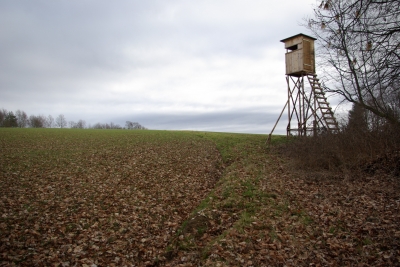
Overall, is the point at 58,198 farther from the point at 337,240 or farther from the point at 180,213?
the point at 337,240

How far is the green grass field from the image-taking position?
21.9 ft

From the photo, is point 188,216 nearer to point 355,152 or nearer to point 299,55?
point 355,152

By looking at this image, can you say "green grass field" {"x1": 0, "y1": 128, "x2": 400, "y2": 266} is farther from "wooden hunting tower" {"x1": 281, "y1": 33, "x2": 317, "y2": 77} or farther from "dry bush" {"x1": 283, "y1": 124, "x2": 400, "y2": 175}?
"wooden hunting tower" {"x1": 281, "y1": 33, "x2": 317, "y2": 77}

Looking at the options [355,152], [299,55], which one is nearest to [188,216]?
[355,152]

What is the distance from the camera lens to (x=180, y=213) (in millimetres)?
9773

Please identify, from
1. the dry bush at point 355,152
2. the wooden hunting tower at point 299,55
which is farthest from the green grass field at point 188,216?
the wooden hunting tower at point 299,55

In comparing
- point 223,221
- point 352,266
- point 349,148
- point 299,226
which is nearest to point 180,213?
point 223,221

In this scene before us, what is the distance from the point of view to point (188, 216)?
948 centimetres

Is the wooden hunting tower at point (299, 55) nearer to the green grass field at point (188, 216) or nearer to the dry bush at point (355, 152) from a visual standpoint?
the dry bush at point (355, 152)

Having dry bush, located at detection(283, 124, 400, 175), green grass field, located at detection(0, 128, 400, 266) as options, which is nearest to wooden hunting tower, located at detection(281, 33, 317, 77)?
dry bush, located at detection(283, 124, 400, 175)

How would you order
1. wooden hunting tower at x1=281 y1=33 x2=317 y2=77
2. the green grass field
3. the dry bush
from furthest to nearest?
1. wooden hunting tower at x1=281 y1=33 x2=317 y2=77
2. the dry bush
3. the green grass field

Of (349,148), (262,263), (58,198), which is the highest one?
(349,148)

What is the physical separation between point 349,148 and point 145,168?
1100 cm

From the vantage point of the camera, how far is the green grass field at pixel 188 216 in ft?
21.9
